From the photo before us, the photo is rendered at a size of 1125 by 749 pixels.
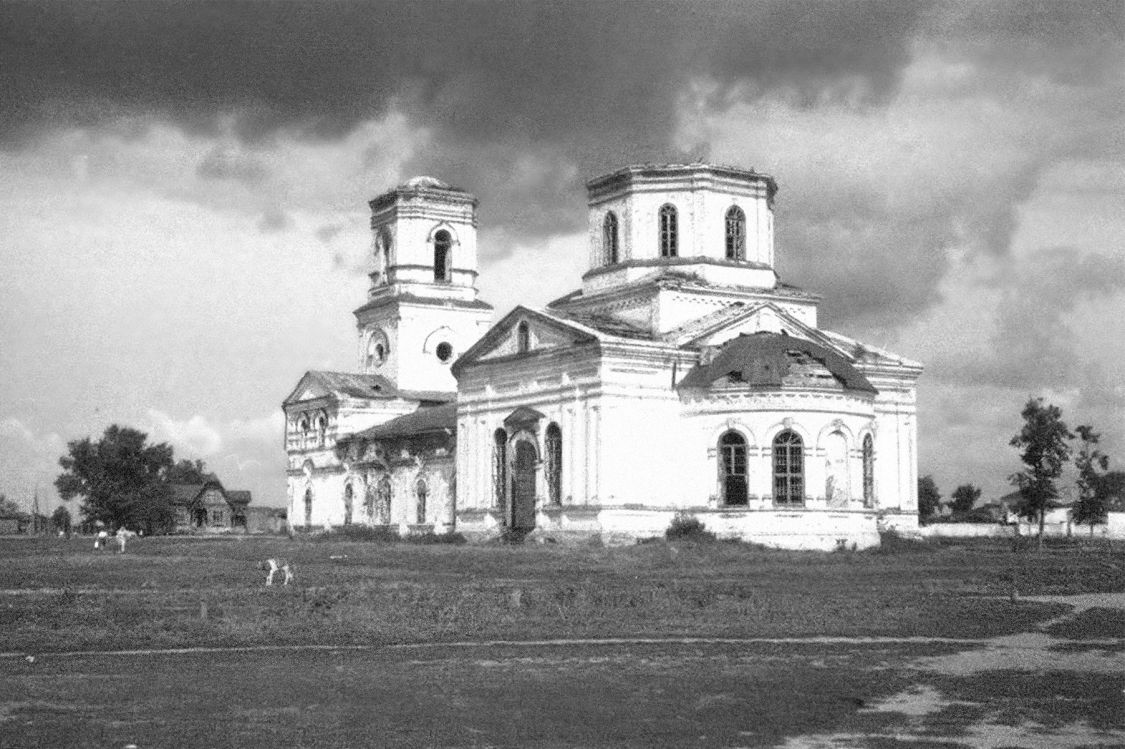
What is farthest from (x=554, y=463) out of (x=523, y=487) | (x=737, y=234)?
(x=737, y=234)

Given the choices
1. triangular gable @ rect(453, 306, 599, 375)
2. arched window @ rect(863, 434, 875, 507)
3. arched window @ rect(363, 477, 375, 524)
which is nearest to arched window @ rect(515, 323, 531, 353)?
triangular gable @ rect(453, 306, 599, 375)

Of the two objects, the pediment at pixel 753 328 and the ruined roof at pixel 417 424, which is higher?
the pediment at pixel 753 328

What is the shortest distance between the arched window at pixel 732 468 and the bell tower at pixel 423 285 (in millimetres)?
25094

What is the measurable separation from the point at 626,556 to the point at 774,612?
59.1ft

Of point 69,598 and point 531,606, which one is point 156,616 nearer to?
point 69,598

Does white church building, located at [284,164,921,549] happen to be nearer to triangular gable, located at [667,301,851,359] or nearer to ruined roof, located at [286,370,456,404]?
triangular gable, located at [667,301,851,359]

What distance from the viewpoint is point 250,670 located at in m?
16.5

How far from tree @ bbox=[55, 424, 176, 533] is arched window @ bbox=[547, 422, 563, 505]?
4355 centimetres

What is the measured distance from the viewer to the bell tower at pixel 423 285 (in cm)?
7044

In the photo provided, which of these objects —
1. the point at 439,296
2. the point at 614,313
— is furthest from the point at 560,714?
the point at 439,296

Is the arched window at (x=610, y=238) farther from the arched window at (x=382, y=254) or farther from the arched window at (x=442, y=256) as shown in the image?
the arched window at (x=382, y=254)

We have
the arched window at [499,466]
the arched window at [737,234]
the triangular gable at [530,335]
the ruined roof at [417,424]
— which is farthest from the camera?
the ruined roof at [417,424]

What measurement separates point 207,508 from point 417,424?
5104cm

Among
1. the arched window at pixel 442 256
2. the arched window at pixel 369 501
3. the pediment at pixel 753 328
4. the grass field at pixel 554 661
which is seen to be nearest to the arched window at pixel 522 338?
the pediment at pixel 753 328
